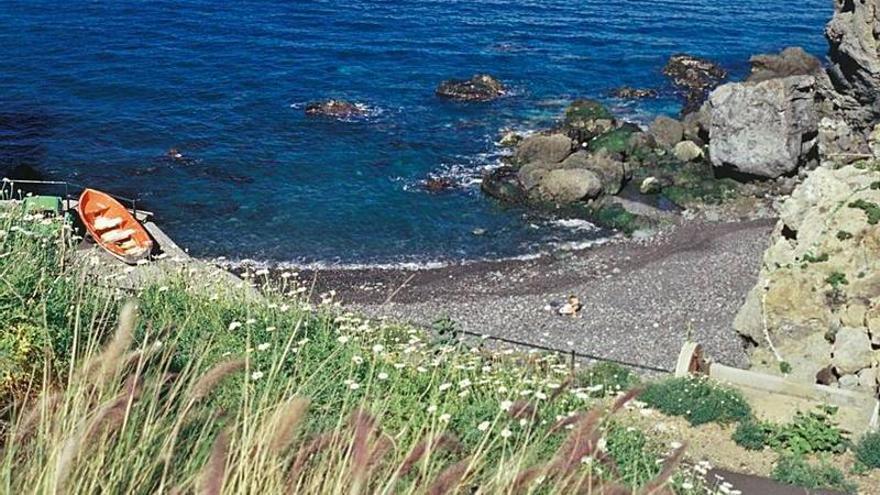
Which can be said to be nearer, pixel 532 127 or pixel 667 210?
pixel 667 210

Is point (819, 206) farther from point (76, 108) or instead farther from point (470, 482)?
point (76, 108)

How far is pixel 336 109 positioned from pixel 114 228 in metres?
21.2

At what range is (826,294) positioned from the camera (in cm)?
2441

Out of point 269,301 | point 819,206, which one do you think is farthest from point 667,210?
point 269,301

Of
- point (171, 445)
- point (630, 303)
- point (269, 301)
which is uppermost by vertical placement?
point (171, 445)

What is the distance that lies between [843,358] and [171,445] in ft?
61.3

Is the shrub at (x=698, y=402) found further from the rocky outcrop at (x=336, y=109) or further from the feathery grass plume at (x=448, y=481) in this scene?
the rocky outcrop at (x=336, y=109)

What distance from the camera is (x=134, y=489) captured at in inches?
257

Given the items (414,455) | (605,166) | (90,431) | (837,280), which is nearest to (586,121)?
(605,166)

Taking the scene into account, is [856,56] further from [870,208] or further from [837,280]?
[837,280]

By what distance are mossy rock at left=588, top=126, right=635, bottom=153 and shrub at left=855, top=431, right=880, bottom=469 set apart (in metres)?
30.6

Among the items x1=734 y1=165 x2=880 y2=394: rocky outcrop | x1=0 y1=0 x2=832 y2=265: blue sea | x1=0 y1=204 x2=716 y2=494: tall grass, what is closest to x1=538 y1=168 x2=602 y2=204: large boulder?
x1=0 y1=0 x2=832 y2=265: blue sea

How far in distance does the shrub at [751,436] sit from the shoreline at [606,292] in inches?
424

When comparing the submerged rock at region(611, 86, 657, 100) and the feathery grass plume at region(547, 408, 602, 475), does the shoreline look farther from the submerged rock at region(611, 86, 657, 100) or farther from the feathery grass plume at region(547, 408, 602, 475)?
the feathery grass plume at region(547, 408, 602, 475)
